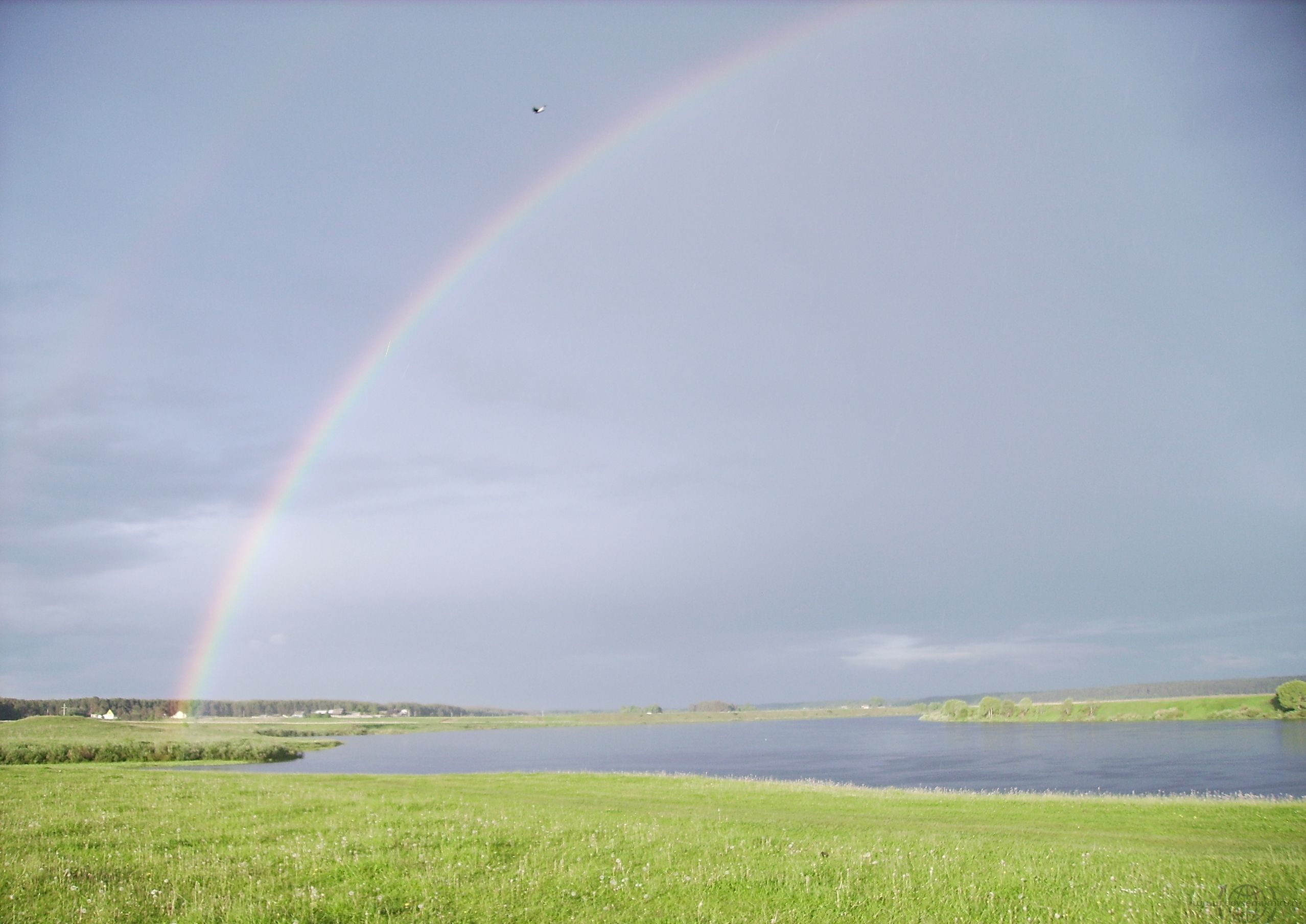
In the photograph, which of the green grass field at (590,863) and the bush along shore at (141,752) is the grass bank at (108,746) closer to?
the bush along shore at (141,752)

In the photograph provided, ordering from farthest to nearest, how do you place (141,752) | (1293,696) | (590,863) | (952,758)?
(1293,696)
(952,758)
(141,752)
(590,863)

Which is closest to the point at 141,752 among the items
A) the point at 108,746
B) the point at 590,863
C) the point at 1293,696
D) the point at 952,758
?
the point at 108,746

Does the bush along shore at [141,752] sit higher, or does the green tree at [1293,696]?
the bush along shore at [141,752]

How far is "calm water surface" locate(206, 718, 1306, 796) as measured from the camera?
6156 centimetres

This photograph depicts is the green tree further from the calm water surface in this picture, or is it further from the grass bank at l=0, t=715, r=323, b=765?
the grass bank at l=0, t=715, r=323, b=765

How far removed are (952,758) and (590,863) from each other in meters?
87.6

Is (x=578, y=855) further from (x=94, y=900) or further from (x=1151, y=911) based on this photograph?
(x=1151, y=911)

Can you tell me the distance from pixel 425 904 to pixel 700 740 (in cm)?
16634

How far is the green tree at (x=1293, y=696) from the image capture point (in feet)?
496

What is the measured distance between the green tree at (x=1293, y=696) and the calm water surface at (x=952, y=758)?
10.1 meters

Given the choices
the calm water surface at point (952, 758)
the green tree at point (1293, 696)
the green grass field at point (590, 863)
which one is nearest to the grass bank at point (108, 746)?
the calm water surface at point (952, 758)

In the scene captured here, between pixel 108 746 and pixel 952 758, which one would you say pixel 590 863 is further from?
pixel 952 758

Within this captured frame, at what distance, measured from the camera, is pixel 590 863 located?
1422cm

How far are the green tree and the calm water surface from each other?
10.1 m
